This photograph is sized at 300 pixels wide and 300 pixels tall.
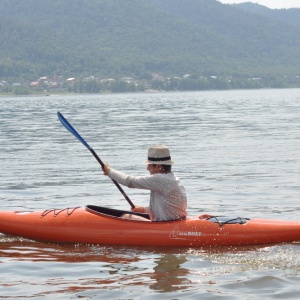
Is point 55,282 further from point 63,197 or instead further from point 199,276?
point 63,197

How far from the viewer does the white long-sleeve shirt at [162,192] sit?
10.1 meters

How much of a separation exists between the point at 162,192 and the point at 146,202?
483cm

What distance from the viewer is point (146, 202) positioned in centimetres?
1499

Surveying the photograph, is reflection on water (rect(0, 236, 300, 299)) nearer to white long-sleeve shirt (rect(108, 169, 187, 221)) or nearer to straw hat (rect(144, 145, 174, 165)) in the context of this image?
white long-sleeve shirt (rect(108, 169, 187, 221))

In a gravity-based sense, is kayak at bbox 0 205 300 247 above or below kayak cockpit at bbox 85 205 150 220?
below

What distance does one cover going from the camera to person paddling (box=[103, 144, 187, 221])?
33.0 ft

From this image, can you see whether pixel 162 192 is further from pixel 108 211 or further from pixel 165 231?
pixel 108 211

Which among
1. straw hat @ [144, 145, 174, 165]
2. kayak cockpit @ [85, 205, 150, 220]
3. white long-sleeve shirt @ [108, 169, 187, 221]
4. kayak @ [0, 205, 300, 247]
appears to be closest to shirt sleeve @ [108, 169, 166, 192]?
white long-sleeve shirt @ [108, 169, 187, 221]

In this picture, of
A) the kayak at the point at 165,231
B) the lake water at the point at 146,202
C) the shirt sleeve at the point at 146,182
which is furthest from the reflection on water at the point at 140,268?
the shirt sleeve at the point at 146,182

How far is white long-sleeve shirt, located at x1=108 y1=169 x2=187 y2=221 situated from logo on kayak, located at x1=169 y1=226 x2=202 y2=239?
23cm

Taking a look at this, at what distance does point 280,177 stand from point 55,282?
1015cm

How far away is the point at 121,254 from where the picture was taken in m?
10.1

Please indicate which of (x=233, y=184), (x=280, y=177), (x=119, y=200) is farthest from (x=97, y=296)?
(x=280, y=177)

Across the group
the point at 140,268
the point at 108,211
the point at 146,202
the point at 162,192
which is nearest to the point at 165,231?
the point at 162,192
